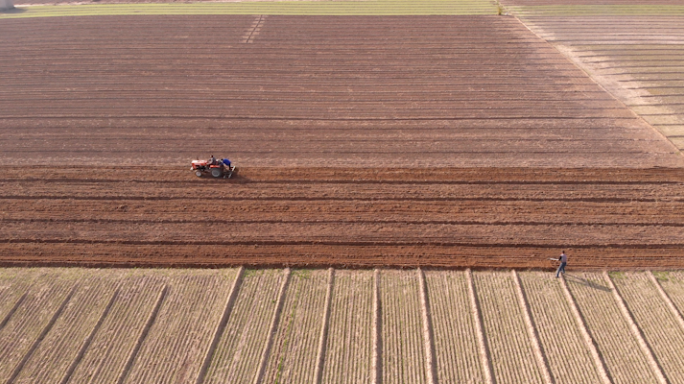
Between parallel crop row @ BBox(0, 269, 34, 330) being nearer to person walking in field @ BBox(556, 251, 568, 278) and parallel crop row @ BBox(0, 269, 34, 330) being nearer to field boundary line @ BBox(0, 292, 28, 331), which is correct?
field boundary line @ BBox(0, 292, 28, 331)

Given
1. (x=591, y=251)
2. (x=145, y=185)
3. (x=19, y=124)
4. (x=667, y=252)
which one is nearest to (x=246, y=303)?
(x=145, y=185)

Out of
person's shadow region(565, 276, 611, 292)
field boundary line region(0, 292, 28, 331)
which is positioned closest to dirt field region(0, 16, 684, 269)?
person's shadow region(565, 276, 611, 292)

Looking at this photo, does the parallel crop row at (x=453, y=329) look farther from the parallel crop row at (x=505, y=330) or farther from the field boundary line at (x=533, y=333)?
the field boundary line at (x=533, y=333)

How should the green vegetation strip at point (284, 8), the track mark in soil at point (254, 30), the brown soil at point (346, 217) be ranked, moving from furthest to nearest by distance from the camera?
the green vegetation strip at point (284, 8)
the track mark in soil at point (254, 30)
the brown soil at point (346, 217)

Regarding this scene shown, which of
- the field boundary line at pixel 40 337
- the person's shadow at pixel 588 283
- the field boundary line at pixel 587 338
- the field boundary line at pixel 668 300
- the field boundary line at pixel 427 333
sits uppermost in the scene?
the field boundary line at pixel 668 300

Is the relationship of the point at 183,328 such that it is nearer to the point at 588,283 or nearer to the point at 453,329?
the point at 453,329

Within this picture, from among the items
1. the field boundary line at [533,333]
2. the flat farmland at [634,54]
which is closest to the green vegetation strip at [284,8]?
the flat farmland at [634,54]

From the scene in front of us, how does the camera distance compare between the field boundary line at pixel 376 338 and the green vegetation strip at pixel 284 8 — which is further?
the green vegetation strip at pixel 284 8

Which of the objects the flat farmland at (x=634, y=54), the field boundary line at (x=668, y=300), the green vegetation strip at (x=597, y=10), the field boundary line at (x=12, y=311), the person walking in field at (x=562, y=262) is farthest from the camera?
the green vegetation strip at (x=597, y=10)
